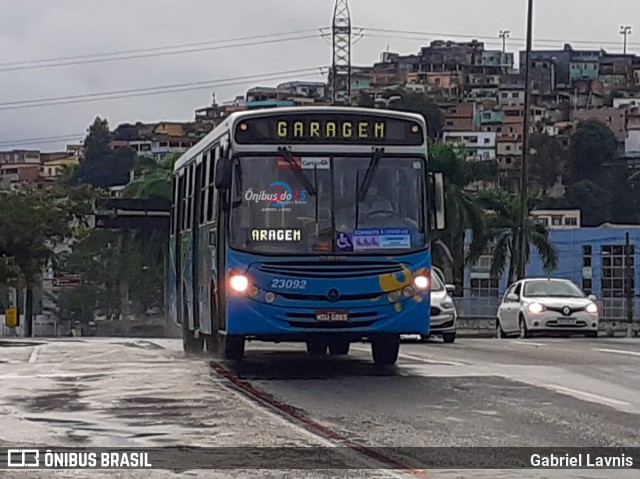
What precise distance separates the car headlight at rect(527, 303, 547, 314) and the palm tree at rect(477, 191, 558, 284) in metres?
33.0

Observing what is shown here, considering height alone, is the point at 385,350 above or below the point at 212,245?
below

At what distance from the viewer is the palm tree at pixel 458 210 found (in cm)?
6194

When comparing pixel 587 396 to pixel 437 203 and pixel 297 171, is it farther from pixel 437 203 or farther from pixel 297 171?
pixel 297 171

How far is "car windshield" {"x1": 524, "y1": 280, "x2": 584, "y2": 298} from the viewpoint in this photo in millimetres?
30844

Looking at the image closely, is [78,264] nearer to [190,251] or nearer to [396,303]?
[190,251]

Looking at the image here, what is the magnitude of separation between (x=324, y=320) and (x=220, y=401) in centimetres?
329

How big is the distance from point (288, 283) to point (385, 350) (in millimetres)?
2418

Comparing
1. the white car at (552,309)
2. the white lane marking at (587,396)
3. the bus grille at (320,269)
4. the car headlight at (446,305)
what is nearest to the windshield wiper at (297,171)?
the bus grille at (320,269)

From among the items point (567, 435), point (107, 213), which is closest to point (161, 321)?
point (107, 213)

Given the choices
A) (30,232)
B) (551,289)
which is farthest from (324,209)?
(30,232)

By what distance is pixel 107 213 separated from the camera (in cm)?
5269

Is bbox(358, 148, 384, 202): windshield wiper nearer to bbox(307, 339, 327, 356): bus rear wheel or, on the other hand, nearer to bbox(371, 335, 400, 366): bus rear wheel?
bbox(371, 335, 400, 366): bus rear wheel

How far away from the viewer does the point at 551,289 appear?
31.2 m

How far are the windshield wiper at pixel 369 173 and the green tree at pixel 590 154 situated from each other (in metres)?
93.3
